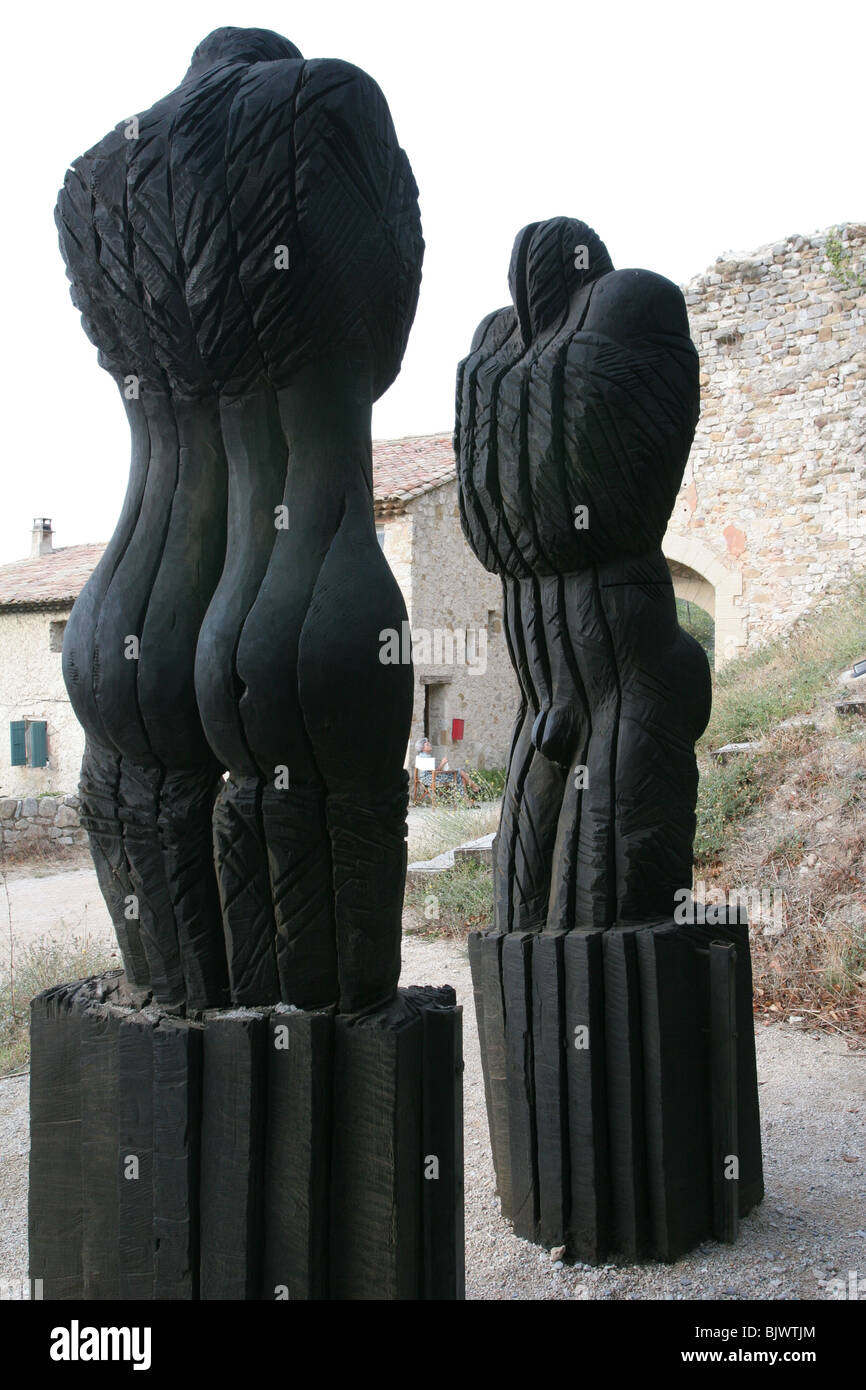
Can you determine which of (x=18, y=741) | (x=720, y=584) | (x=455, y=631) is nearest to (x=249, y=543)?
(x=720, y=584)

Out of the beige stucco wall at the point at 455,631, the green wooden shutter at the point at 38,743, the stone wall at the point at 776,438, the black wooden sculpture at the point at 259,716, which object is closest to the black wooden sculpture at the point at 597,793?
the black wooden sculpture at the point at 259,716

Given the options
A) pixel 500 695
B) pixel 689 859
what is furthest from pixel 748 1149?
pixel 500 695

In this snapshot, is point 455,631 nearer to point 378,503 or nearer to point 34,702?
point 378,503

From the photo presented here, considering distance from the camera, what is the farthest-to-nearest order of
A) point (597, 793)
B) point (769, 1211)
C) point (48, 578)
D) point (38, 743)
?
point (48, 578) → point (38, 743) → point (769, 1211) → point (597, 793)

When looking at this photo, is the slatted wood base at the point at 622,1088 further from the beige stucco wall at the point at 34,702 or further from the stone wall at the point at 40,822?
the beige stucco wall at the point at 34,702

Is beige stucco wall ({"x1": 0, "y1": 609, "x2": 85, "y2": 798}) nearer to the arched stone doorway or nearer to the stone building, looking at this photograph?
the stone building

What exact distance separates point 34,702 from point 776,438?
1253 cm

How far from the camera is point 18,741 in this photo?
1909 cm

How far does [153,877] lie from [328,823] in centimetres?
35

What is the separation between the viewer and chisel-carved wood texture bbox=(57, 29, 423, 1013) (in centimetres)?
180

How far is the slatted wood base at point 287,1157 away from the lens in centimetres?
181

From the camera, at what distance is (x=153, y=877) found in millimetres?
1954

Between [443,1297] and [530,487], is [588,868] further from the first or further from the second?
[443,1297]

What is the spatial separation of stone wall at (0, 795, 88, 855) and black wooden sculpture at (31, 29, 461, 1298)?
39.8 ft
